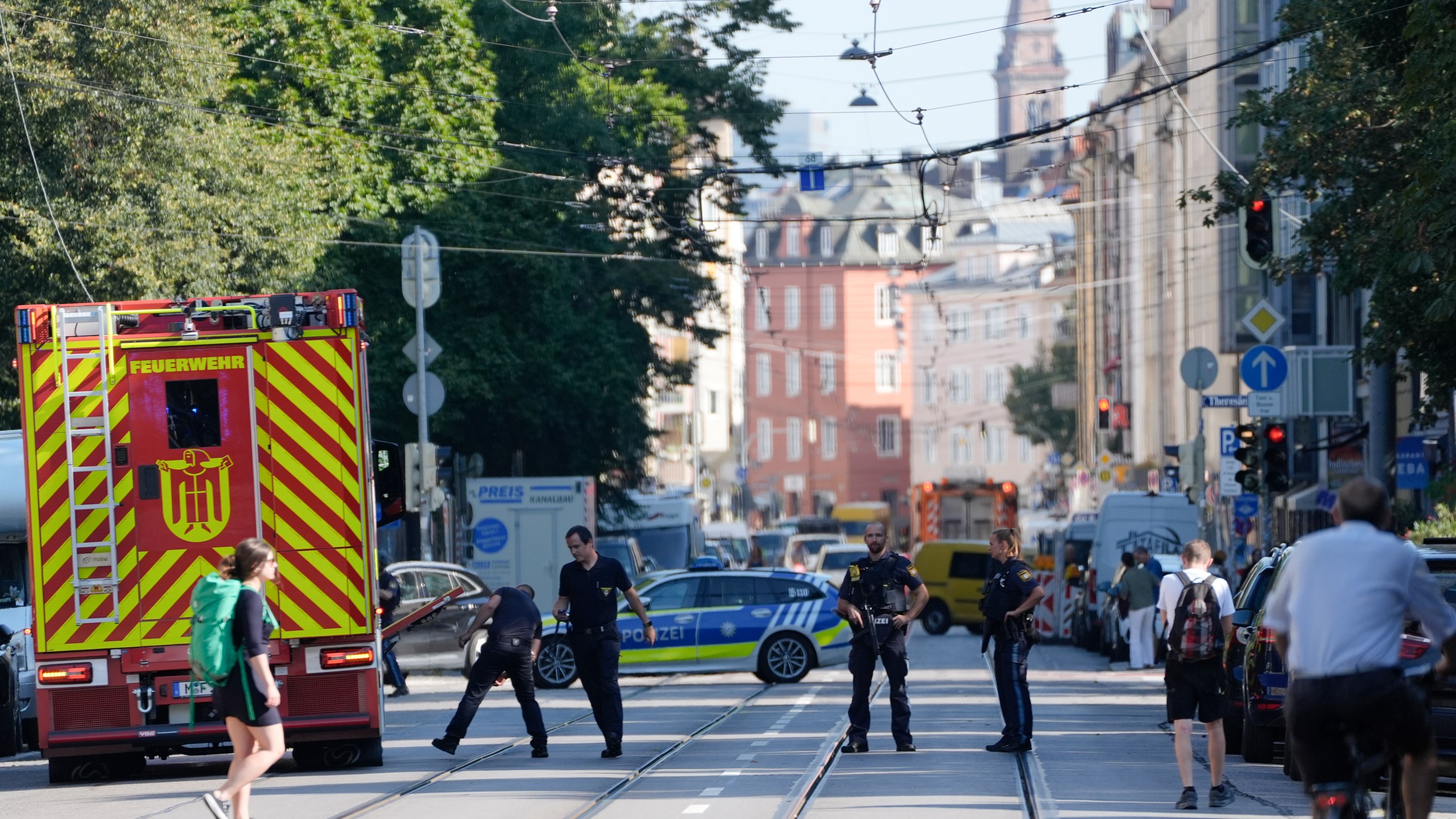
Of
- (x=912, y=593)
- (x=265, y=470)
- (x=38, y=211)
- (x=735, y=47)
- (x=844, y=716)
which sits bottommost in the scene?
(x=844, y=716)

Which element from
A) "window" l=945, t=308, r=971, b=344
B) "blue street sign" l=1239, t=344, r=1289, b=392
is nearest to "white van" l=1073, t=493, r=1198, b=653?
"blue street sign" l=1239, t=344, r=1289, b=392

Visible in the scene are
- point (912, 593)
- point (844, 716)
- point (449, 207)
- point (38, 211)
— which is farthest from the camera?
point (449, 207)

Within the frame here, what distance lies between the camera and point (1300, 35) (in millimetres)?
22672

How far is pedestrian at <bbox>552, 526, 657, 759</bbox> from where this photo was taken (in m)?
16.1

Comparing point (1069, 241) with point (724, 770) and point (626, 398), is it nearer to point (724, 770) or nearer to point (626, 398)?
point (626, 398)

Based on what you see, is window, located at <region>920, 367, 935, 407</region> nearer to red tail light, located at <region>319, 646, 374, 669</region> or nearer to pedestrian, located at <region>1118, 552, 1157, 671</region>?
pedestrian, located at <region>1118, 552, 1157, 671</region>

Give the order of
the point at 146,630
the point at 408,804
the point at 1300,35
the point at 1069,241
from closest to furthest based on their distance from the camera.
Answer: the point at 408,804 < the point at 146,630 < the point at 1300,35 < the point at 1069,241

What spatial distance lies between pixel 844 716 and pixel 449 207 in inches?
684

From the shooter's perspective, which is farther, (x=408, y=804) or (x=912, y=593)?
(x=912, y=593)

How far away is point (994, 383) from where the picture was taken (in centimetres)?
11800

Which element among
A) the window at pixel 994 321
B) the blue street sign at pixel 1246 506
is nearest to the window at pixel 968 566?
the blue street sign at pixel 1246 506

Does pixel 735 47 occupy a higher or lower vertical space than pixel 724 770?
higher

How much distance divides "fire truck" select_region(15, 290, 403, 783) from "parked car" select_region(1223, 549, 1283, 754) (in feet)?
20.6

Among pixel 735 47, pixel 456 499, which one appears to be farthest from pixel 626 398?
pixel 735 47
